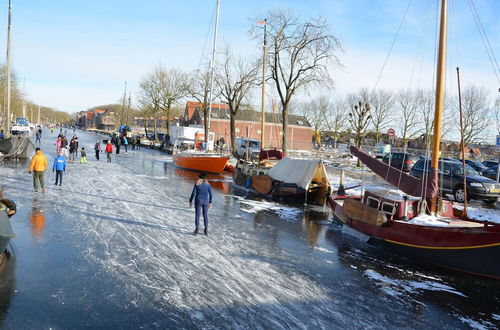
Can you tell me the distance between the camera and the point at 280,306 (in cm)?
648

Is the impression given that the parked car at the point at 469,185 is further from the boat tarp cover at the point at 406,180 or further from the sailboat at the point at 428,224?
the sailboat at the point at 428,224

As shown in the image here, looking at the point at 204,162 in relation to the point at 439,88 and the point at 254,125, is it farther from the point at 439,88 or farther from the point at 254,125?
the point at 254,125

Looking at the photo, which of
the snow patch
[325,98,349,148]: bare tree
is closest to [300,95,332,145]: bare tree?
[325,98,349,148]: bare tree

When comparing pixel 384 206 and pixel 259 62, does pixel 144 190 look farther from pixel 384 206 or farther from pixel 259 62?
pixel 259 62

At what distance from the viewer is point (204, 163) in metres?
27.5

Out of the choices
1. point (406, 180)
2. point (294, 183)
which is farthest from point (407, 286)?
point (294, 183)

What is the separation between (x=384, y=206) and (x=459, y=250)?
2.61 metres

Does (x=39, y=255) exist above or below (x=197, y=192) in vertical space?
below

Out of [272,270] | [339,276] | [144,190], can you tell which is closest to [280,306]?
[272,270]

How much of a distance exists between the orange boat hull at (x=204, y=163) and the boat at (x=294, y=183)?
258 inches

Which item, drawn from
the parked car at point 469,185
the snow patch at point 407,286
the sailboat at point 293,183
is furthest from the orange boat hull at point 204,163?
the snow patch at point 407,286

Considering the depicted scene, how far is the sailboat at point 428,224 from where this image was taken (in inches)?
340

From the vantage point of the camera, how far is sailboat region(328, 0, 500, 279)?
28.3 feet

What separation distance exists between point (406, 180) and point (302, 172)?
691 centimetres
